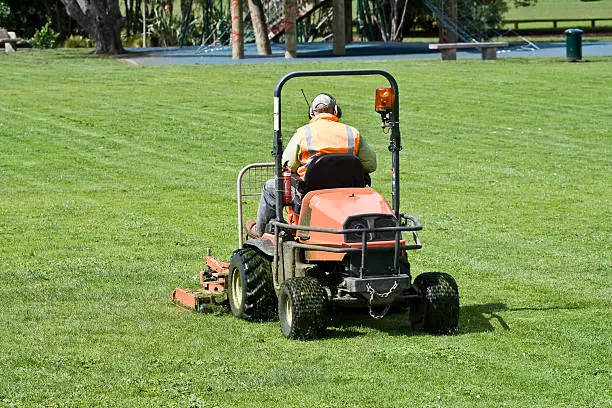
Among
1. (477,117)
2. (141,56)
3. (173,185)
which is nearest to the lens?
(173,185)

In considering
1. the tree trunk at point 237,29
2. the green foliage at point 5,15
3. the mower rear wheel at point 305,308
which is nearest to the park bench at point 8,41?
the green foliage at point 5,15

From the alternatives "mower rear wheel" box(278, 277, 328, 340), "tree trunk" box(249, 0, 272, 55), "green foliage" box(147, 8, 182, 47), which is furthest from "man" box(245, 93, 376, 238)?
"green foliage" box(147, 8, 182, 47)

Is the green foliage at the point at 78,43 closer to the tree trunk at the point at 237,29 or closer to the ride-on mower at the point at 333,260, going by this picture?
the tree trunk at the point at 237,29

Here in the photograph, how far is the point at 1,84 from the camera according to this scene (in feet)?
105

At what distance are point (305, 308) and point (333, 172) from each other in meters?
1.11

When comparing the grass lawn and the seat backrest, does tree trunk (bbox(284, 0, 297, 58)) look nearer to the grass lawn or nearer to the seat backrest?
the seat backrest

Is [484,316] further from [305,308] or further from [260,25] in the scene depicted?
[260,25]

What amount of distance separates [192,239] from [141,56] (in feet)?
92.7

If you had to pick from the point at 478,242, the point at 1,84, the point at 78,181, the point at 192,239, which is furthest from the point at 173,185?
the point at 1,84

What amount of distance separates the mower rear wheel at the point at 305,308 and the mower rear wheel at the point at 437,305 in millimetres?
708

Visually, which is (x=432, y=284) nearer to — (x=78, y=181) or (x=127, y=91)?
(x=78, y=181)

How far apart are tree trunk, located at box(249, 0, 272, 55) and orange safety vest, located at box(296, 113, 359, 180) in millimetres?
29129

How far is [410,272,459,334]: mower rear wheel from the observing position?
922 cm

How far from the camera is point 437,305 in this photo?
9219 millimetres
